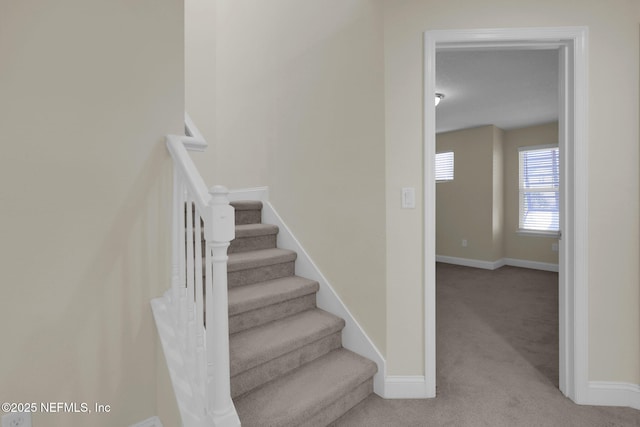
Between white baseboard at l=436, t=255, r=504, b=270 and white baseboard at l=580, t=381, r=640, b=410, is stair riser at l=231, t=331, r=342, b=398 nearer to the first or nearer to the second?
white baseboard at l=580, t=381, r=640, b=410

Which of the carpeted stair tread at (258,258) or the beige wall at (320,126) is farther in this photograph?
the carpeted stair tread at (258,258)

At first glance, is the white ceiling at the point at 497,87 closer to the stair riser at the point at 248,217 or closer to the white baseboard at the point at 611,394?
the stair riser at the point at 248,217

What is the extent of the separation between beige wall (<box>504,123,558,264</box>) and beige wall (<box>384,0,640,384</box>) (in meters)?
3.81

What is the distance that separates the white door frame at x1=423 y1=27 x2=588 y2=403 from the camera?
1.74 metres

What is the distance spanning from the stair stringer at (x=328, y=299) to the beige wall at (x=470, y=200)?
13.6 ft

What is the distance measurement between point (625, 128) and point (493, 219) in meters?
3.80

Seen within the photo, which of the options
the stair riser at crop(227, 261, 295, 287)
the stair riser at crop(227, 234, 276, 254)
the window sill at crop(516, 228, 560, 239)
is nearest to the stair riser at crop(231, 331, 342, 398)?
the stair riser at crop(227, 261, 295, 287)

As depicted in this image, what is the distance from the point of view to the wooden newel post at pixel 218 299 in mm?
1013

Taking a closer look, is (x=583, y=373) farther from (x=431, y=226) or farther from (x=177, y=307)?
(x=177, y=307)

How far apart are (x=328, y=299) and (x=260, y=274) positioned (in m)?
0.49

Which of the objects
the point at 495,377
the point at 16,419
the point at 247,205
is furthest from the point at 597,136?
the point at 16,419

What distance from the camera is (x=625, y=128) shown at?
1712 millimetres

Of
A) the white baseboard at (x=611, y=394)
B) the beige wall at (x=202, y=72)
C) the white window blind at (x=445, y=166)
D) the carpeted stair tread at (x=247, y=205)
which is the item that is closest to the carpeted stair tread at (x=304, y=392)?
the white baseboard at (x=611, y=394)

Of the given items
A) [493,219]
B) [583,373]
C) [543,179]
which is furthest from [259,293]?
[543,179]
